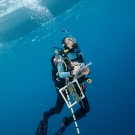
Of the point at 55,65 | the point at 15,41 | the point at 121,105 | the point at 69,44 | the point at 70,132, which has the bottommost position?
the point at 55,65

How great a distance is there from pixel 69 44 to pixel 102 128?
23.8 m

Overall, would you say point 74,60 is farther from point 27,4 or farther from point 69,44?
point 27,4

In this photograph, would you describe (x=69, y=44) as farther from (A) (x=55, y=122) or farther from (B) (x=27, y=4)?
(A) (x=55, y=122)

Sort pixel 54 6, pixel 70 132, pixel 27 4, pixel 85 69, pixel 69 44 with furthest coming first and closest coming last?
1. pixel 70 132
2. pixel 54 6
3. pixel 27 4
4. pixel 69 44
5. pixel 85 69

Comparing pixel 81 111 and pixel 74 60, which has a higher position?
pixel 74 60

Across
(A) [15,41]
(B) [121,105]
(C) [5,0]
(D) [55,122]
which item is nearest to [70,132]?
(D) [55,122]

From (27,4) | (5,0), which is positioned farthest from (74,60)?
(27,4)

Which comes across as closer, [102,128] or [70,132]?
[70,132]

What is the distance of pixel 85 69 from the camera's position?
13.6 ft

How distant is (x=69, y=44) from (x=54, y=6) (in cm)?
1547

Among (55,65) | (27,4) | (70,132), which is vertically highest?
(27,4)

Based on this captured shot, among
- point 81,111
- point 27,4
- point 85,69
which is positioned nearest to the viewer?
point 85,69

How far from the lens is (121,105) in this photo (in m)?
27.7

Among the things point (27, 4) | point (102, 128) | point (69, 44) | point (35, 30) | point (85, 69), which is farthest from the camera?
point (102, 128)
